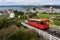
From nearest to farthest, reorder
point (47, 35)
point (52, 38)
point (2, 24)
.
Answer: point (52, 38) → point (47, 35) → point (2, 24)

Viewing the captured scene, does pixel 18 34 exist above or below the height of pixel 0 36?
above

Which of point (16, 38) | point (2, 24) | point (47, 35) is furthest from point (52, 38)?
point (2, 24)

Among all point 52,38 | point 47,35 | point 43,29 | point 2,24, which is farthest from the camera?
point 43,29

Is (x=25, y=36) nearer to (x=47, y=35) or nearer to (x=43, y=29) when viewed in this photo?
(x=47, y=35)

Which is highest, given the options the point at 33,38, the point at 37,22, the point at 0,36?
the point at 33,38

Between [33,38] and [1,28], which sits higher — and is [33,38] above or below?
above

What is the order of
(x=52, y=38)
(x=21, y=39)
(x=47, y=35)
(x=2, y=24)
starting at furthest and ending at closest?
(x=2, y=24) < (x=47, y=35) < (x=52, y=38) < (x=21, y=39)

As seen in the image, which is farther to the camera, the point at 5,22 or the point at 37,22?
the point at 37,22

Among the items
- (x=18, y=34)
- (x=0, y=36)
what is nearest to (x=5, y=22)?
(x=0, y=36)

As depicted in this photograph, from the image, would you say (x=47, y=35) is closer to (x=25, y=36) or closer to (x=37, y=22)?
(x=25, y=36)
